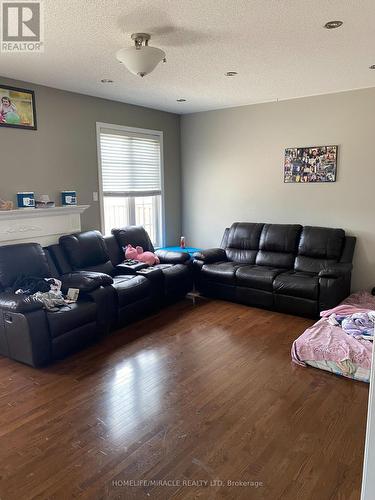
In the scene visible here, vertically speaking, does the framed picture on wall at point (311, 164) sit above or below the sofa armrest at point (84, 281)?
above

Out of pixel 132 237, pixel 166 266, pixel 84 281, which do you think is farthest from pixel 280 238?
pixel 84 281

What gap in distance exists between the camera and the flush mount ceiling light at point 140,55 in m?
2.62

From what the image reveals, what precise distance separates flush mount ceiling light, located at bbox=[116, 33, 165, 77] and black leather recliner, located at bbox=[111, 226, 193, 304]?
7.39 ft

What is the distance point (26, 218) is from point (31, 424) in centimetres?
219

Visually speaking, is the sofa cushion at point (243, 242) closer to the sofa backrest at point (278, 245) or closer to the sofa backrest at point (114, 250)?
the sofa backrest at point (278, 245)

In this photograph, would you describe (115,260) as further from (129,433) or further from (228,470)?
(228,470)

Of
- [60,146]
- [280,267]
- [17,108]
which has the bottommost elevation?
[280,267]

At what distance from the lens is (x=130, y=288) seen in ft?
13.0

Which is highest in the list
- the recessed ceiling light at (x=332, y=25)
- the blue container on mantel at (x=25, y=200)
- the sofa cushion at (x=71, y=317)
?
the recessed ceiling light at (x=332, y=25)

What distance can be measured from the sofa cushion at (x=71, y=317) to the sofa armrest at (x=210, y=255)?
182 centimetres

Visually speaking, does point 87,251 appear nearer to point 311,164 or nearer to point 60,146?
point 60,146

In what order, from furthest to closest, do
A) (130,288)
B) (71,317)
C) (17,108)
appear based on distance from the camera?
(130,288) < (17,108) < (71,317)

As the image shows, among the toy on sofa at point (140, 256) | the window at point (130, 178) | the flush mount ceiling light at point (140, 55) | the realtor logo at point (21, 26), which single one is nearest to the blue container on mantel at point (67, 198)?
the window at point (130, 178)

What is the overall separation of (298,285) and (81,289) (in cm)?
229
